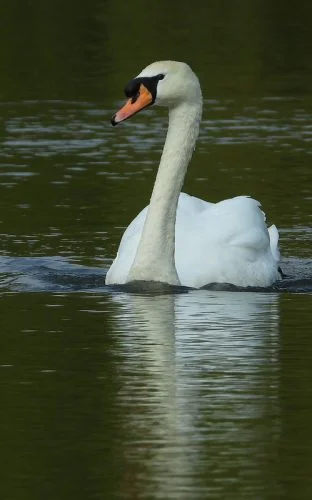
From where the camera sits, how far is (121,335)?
36.6 feet

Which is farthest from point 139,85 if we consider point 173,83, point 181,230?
point 181,230

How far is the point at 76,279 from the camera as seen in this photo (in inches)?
534

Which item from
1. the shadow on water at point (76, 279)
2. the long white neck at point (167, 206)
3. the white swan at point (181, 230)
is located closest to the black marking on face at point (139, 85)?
the white swan at point (181, 230)

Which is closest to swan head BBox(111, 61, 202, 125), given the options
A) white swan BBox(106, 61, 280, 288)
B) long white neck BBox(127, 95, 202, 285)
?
white swan BBox(106, 61, 280, 288)

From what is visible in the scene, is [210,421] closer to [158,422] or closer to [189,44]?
[158,422]

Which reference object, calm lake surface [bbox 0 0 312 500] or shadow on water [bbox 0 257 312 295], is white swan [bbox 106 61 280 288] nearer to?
shadow on water [bbox 0 257 312 295]

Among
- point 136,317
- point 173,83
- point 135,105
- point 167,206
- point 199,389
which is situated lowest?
point 136,317

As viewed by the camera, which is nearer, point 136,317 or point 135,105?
point 136,317

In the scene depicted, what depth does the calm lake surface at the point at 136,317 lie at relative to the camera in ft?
26.9

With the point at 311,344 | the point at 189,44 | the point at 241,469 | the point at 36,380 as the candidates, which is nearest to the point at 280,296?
the point at 311,344

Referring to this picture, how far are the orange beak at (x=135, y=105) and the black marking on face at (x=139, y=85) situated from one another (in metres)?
0.02

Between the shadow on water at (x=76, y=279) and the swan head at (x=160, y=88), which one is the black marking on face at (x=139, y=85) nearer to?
the swan head at (x=160, y=88)

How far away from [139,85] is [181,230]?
123 centimetres

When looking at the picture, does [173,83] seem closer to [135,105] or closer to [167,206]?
[135,105]
